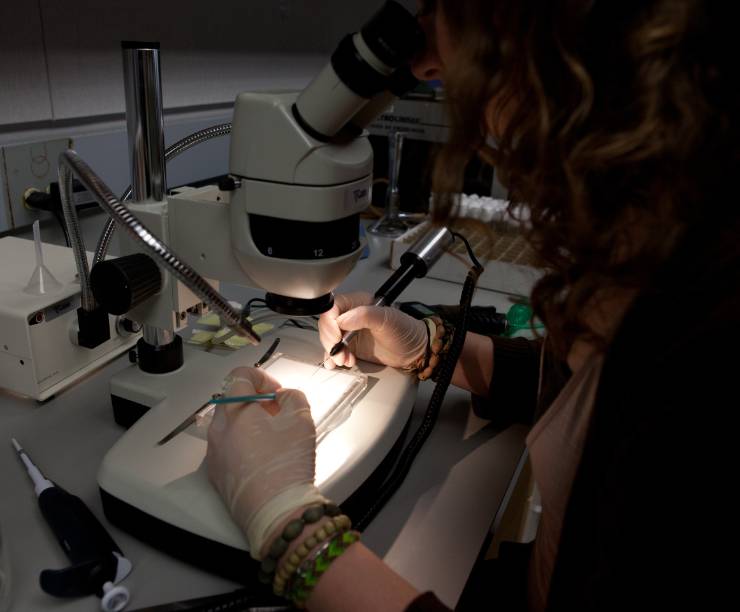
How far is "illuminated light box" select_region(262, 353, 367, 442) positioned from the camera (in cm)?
73

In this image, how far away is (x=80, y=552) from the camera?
1.96ft

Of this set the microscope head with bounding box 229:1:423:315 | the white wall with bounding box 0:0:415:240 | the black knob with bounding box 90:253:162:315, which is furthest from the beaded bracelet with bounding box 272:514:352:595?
the white wall with bounding box 0:0:415:240

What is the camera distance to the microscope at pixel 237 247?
0.58 m

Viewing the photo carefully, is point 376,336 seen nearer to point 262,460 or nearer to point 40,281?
point 262,460

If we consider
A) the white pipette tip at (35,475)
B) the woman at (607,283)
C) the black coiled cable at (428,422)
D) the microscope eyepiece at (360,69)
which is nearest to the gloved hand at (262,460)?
the woman at (607,283)

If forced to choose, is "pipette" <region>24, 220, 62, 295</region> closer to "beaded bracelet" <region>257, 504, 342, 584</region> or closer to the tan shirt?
"beaded bracelet" <region>257, 504, 342, 584</region>

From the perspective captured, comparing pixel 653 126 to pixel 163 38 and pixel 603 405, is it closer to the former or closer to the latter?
pixel 603 405

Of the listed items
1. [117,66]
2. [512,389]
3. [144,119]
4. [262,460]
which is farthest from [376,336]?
[117,66]

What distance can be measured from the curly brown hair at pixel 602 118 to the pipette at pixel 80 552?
49cm

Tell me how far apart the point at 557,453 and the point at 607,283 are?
0.18m

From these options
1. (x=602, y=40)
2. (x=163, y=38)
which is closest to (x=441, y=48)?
(x=602, y=40)

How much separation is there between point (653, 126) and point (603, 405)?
0.72 ft

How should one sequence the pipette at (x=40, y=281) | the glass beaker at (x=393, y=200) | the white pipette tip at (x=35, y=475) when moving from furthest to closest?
1. the glass beaker at (x=393, y=200)
2. the pipette at (x=40, y=281)
3. the white pipette tip at (x=35, y=475)

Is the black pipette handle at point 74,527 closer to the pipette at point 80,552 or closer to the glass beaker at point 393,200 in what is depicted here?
the pipette at point 80,552
